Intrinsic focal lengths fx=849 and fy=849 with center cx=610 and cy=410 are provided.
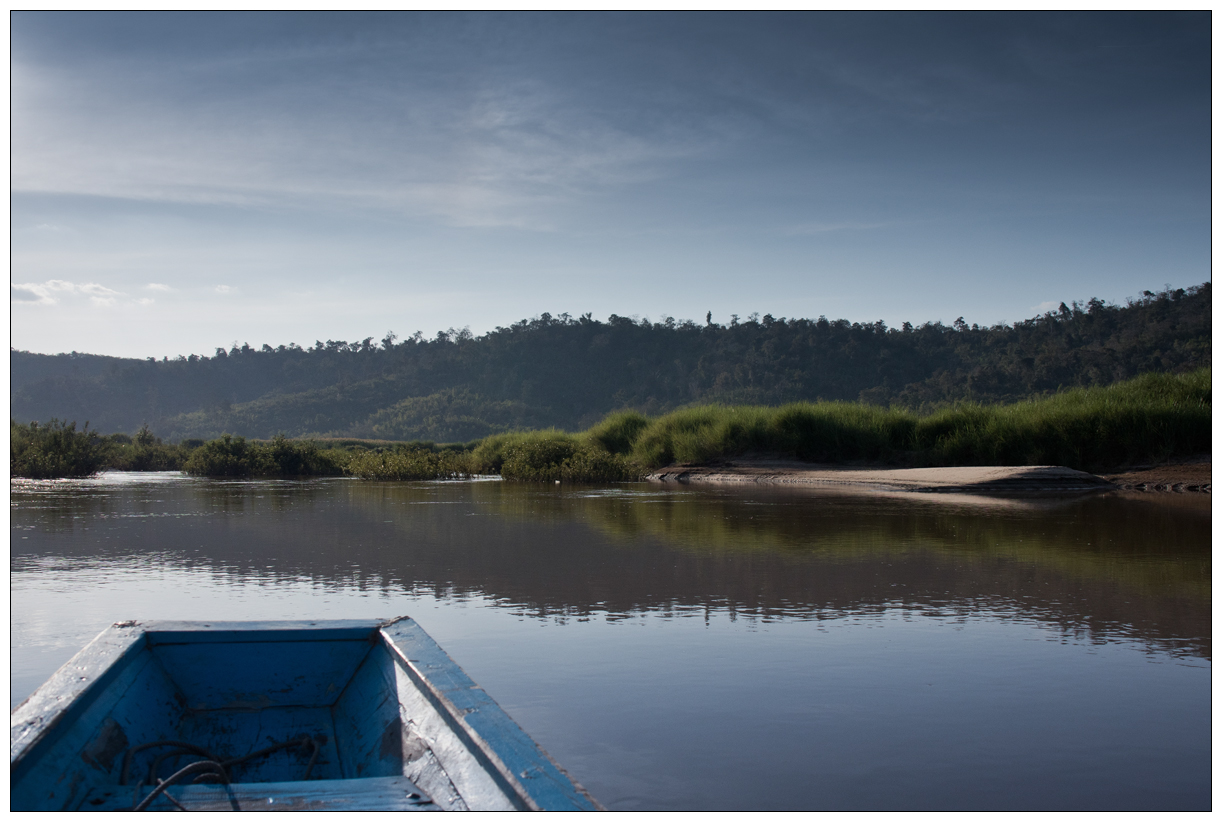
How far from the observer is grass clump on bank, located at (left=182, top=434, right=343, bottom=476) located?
18.3m

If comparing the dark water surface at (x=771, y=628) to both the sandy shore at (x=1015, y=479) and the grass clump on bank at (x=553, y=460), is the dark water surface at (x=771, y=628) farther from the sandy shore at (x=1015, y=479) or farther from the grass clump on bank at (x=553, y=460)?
the grass clump on bank at (x=553, y=460)

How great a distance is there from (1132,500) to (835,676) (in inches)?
350

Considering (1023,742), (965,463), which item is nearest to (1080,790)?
(1023,742)

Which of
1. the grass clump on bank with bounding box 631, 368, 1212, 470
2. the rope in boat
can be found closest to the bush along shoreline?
the grass clump on bank with bounding box 631, 368, 1212, 470

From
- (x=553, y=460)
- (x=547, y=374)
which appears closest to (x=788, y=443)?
(x=553, y=460)

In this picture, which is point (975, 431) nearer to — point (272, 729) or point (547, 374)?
point (272, 729)

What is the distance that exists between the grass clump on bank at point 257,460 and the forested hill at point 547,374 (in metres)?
33.1

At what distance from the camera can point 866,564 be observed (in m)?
5.29

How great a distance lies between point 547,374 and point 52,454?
54.6m

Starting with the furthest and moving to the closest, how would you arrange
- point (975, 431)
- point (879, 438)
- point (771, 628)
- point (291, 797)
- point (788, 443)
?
point (788, 443) → point (879, 438) → point (975, 431) → point (771, 628) → point (291, 797)

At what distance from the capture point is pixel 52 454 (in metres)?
16.6

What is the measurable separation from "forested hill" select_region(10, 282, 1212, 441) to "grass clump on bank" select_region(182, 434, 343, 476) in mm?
33104

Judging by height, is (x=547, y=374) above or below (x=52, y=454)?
above

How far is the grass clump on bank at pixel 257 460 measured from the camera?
18.3 m
